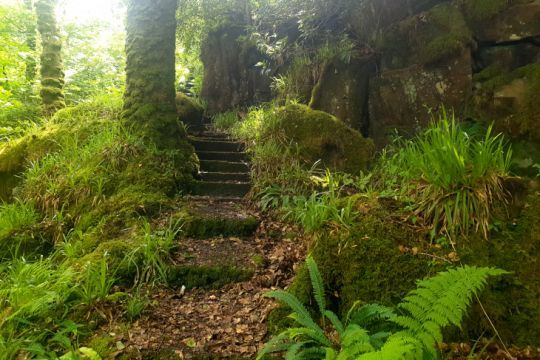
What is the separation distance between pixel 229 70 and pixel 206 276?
31.7ft

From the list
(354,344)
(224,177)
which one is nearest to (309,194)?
(224,177)

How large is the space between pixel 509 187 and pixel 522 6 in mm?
3834

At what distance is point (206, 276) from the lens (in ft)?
12.3

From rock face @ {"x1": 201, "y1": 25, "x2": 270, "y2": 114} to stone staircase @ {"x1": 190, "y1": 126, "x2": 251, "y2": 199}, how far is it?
3.65 m

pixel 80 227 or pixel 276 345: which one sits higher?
pixel 80 227

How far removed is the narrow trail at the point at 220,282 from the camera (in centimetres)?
277

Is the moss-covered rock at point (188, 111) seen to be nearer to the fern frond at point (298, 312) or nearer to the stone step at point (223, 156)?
the stone step at point (223, 156)

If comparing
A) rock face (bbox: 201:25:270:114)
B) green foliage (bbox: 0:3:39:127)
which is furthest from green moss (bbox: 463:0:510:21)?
green foliage (bbox: 0:3:39:127)

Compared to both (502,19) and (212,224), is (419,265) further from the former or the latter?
(502,19)

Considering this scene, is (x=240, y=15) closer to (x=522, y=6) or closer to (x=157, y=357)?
(x=522, y=6)

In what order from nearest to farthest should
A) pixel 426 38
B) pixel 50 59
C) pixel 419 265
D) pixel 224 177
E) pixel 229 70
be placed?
pixel 419 265 < pixel 426 38 < pixel 224 177 < pixel 50 59 < pixel 229 70

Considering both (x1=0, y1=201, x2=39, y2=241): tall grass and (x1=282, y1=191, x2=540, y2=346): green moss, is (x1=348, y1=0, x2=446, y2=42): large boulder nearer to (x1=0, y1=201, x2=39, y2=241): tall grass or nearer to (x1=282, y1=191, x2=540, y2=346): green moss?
(x1=282, y1=191, x2=540, y2=346): green moss

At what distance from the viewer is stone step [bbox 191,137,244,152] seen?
7.69 m

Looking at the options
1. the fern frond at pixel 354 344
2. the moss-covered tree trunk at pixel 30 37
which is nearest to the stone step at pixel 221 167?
the fern frond at pixel 354 344
